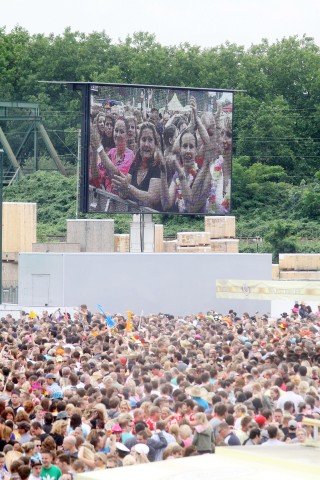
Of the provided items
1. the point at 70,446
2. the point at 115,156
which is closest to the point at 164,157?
the point at 115,156

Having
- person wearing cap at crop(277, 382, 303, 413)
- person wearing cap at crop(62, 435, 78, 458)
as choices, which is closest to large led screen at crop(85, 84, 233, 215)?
person wearing cap at crop(277, 382, 303, 413)

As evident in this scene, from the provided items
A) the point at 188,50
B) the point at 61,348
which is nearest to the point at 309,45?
the point at 188,50

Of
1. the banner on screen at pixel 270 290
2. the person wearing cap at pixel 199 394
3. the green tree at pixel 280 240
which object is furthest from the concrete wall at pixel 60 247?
the person wearing cap at pixel 199 394

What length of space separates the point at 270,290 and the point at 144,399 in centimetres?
1966

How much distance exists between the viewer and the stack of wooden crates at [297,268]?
4856cm

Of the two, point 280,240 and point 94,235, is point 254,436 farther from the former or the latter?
point 280,240

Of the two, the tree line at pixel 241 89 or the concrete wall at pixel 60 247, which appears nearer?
the concrete wall at pixel 60 247

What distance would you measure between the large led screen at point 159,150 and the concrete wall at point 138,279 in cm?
244

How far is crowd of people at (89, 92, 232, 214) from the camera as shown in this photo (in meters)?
40.8

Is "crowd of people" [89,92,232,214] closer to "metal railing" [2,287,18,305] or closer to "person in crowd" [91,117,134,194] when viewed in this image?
"person in crowd" [91,117,134,194]

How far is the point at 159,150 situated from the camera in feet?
136

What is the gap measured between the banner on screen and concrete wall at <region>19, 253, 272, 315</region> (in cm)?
738

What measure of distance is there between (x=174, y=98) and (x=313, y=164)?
127 feet

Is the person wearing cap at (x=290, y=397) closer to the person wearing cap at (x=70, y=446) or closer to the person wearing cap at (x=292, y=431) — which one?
the person wearing cap at (x=292, y=431)
